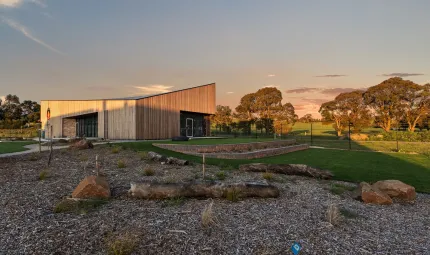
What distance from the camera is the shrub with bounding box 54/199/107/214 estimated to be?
4.39 metres

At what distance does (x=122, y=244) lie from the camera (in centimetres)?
311

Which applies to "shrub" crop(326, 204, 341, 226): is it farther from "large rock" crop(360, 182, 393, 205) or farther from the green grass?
the green grass

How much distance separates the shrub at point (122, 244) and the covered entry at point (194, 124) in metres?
22.5

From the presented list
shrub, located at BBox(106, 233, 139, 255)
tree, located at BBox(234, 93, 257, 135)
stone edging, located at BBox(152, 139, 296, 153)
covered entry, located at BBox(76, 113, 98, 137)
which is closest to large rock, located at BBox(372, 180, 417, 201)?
shrub, located at BBox(106, 233, 139, 255)

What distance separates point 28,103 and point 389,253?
5751cm

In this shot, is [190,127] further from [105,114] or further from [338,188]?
[338,188]

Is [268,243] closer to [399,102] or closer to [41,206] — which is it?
[41,206]

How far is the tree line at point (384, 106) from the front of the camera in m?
34.1

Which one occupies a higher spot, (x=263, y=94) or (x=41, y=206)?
(x=263, y=94)

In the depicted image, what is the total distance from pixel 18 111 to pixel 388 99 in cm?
5944

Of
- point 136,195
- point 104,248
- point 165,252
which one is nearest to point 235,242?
point 165,252

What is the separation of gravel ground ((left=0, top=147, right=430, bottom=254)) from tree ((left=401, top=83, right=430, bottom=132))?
3586cm

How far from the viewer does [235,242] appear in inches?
137

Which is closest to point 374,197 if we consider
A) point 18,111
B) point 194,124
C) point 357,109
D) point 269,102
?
point 194,124
